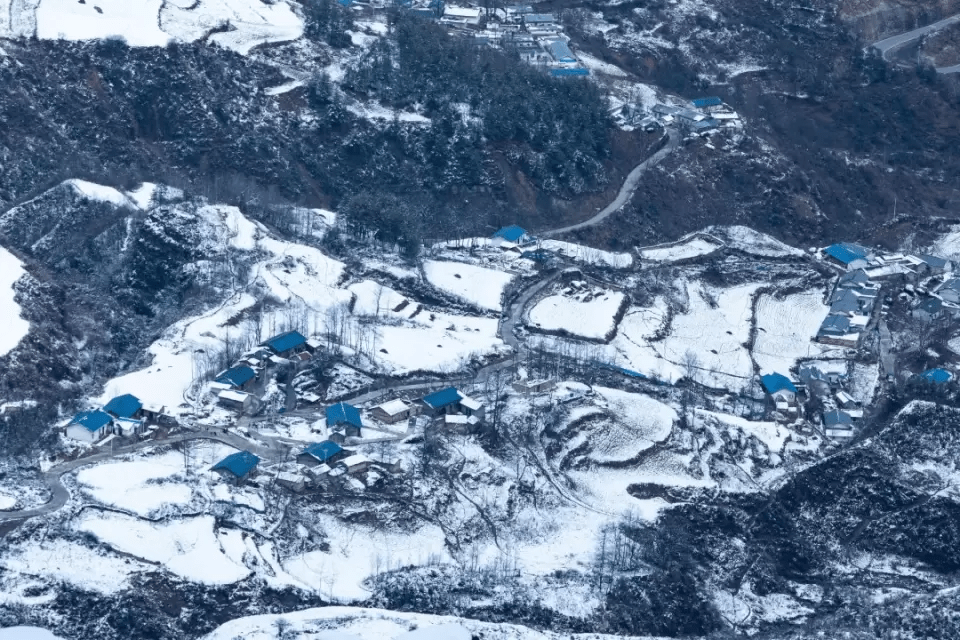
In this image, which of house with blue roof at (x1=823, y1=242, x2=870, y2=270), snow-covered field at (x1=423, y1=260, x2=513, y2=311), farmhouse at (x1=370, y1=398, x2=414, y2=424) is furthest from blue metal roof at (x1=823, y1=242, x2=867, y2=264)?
farmhouse at (x1=370, y1=398, x2=414, y2=424)

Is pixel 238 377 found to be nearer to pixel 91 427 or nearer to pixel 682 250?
pixel 91 427

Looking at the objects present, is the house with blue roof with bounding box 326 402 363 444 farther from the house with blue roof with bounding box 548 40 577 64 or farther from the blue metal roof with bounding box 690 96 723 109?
the blue metal roof with bounding box 690 96 723 109

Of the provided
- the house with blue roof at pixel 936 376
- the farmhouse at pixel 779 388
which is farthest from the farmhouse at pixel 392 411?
the house with blue roof at pixel 936 376

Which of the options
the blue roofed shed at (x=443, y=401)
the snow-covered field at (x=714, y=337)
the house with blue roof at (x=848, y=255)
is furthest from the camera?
Answer: the house with blue roof at (x=848, y=255)

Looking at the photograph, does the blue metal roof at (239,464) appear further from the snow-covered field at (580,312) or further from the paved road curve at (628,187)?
the paved road curve at (628,187)

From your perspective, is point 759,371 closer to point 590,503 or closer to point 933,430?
point 933,430
